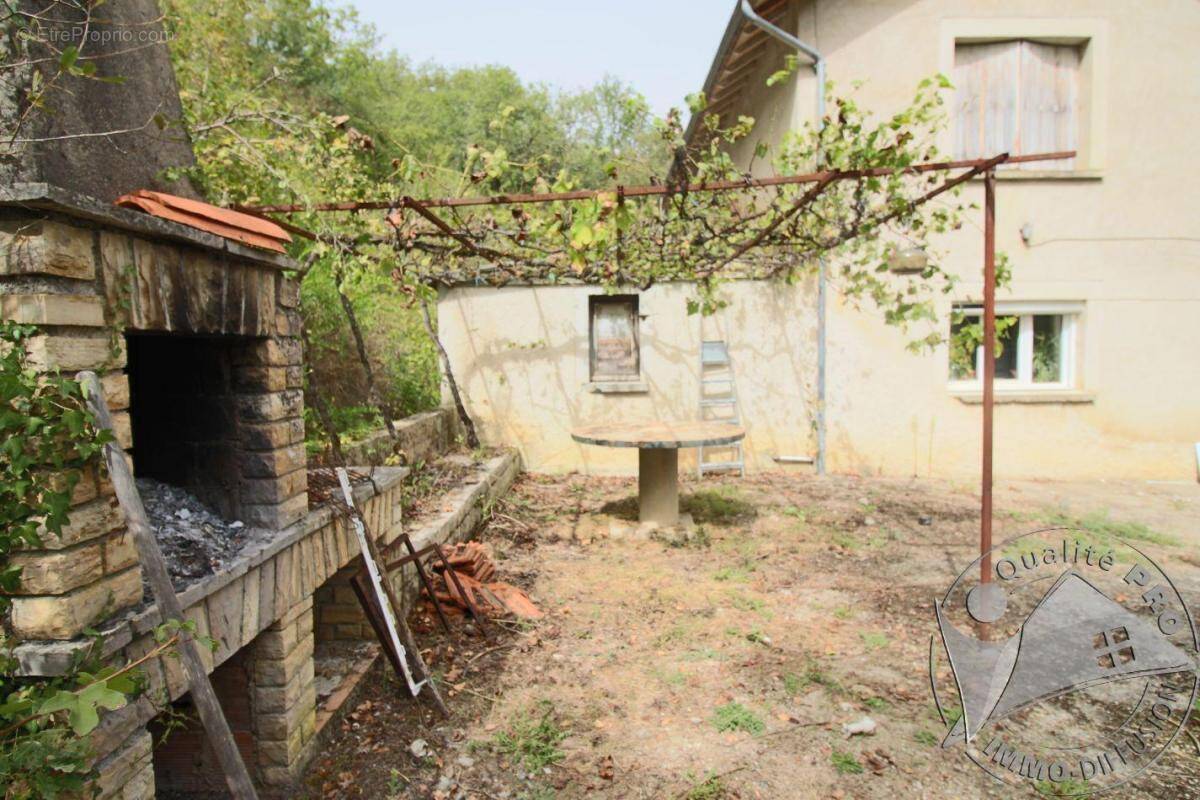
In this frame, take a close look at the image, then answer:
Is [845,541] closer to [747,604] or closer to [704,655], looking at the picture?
[747,604]

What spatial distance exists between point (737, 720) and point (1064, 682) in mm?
1718

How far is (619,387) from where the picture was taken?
8.62 meters

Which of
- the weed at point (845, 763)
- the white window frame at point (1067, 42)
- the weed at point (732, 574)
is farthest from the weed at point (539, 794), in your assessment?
the white window frame at point (1067, 42)

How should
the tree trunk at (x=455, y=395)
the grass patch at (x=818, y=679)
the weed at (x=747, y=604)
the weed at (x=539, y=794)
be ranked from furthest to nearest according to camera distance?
the tree trunk at (x=455, y=395) < the weed at (x=747, y=604) < the grass patch at (x=818, y=679) < the weed at (x=539, y=794)

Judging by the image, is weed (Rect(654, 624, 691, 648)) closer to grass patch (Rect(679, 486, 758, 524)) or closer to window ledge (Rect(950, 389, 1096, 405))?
grass patch (Rect(679, 486, 758, 524))

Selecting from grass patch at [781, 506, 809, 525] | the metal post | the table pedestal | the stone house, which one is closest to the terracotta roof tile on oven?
the stone house

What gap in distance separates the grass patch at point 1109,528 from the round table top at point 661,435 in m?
3.15

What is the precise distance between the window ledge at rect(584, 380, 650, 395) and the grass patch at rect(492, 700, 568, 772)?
548cm

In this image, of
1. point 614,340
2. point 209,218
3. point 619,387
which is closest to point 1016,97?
point 614,340

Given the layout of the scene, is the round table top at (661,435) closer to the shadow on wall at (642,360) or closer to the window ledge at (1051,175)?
the shadow on wall at (642,360)

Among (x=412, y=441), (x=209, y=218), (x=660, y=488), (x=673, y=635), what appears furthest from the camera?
(x=660, y=488)

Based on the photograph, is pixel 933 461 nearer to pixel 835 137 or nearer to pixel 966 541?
pixel 966 541

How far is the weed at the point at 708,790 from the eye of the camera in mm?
2762

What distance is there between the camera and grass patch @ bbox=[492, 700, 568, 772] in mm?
3027
